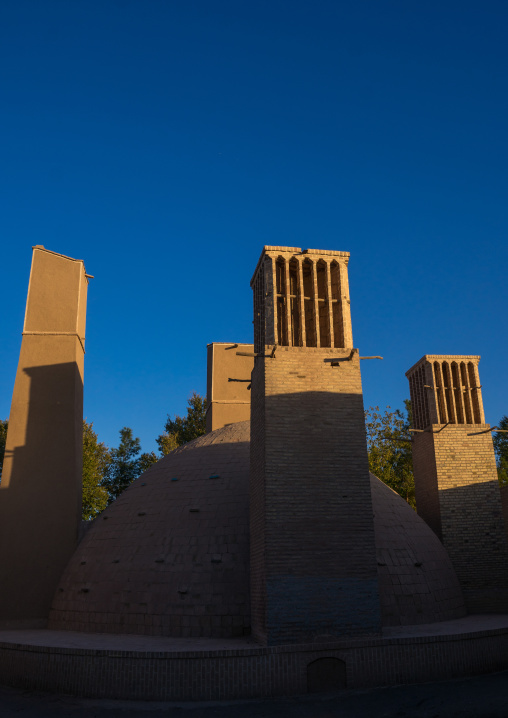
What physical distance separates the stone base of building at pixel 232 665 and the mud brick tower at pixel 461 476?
15.7 feet

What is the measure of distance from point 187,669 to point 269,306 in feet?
25.9

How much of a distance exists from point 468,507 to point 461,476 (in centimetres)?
95

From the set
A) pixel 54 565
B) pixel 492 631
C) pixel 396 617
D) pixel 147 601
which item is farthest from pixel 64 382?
pixel 492 631

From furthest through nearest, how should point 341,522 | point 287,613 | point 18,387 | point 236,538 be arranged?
point 18,387
point 236,538
point 341,522
point 287,613

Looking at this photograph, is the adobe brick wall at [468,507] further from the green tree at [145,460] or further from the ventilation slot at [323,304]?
the green tree at [145,460]

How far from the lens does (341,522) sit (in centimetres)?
1221

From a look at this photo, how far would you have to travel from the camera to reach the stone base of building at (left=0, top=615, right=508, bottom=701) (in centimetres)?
1067

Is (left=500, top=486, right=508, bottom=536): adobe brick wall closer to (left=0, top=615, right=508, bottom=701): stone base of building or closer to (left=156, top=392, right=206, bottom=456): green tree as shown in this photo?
(left=0, top=615, right=508, bottom=701): stone base of building

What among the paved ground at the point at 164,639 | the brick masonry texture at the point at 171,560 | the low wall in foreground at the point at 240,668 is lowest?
the low wall in foreground at the point at 240,668

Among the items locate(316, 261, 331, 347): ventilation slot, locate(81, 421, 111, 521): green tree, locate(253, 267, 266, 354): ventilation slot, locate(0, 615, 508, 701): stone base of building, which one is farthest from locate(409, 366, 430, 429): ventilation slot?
locate(81, 421, 111, 521): green tree

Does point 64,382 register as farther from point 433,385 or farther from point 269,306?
point 433,385

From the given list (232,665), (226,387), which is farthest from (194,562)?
(226,387)

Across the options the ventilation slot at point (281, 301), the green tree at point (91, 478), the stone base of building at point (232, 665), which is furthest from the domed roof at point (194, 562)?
the green tree at point (91, 478)

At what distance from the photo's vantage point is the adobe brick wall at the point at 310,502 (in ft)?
37.9
